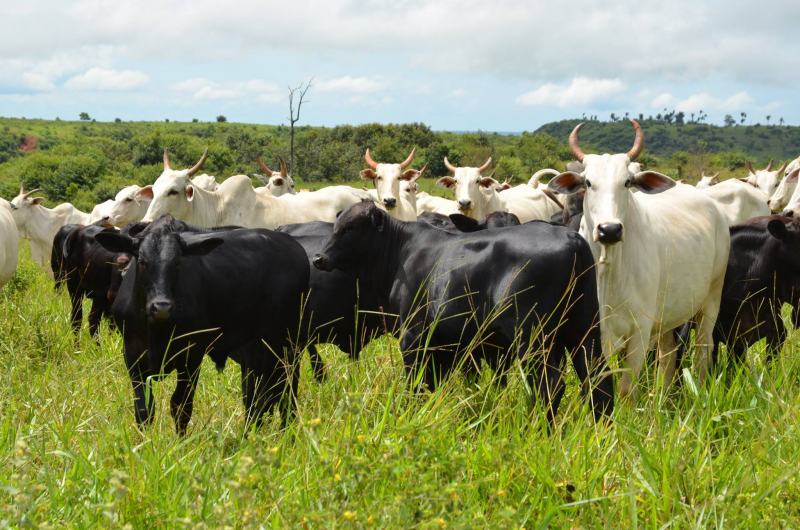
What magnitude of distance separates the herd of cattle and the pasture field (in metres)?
0.38

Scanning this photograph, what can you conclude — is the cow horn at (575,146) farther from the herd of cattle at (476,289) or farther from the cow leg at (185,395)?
the cow leg at (185,395)

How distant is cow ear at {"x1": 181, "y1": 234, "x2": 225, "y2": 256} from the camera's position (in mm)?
4793

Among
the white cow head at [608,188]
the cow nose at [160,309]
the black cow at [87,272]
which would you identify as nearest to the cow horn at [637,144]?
the white cow head at [608,188]

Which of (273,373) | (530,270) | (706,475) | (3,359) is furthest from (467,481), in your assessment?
(3,359)

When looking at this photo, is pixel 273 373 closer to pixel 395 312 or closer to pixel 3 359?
pixel 395 312

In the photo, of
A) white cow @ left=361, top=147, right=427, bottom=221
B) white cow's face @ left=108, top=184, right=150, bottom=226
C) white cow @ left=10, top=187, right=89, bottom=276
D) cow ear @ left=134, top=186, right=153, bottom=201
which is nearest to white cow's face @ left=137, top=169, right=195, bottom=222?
cow ear @ left=134, top=186, right=153, bottom=201

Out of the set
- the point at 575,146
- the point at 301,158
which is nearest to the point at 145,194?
the point at 575,146

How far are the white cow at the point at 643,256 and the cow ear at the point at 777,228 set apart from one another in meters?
0.37

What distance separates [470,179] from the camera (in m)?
12.0

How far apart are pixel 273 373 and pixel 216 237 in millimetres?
1102

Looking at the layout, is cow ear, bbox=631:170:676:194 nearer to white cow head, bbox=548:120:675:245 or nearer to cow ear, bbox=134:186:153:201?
white cow head, bbox=548:120:675:245

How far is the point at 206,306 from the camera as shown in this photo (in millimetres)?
4996

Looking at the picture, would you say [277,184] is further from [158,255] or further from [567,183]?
[158,255]

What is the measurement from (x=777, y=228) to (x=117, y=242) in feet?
13.6
